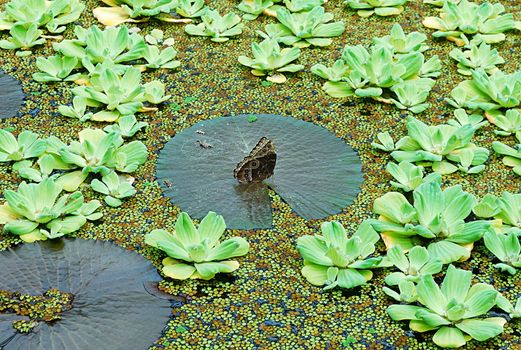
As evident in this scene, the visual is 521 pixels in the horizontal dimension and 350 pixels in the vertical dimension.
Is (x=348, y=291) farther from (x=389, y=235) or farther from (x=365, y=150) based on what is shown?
(x=365, y=150)

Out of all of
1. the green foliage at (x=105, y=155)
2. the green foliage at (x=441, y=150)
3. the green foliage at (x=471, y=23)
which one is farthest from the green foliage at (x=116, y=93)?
the green foliage at (x=471, y=23)

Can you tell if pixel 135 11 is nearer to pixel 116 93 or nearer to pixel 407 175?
pixel 116 93

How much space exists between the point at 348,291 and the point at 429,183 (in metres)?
0.41

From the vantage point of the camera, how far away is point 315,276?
7.27ft

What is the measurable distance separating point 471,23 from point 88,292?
2044 millimetres

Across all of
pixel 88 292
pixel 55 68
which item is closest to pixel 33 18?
pixel 55 68

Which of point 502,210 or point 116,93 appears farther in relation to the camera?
point 116,93

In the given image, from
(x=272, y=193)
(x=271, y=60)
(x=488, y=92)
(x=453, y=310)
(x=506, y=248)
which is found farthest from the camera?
(x=271, y=60)

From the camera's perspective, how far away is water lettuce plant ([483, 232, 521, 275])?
88.9 inches

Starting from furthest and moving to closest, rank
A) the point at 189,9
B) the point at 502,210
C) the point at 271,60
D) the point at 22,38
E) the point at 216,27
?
the point at 189,9, the point at 216,27, the point at 22,38, the point at 271,60, the point at 502,210

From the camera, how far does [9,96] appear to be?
298cm

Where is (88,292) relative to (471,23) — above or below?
below

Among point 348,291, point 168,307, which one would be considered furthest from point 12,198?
point 348,291

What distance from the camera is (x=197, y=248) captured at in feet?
7.16
